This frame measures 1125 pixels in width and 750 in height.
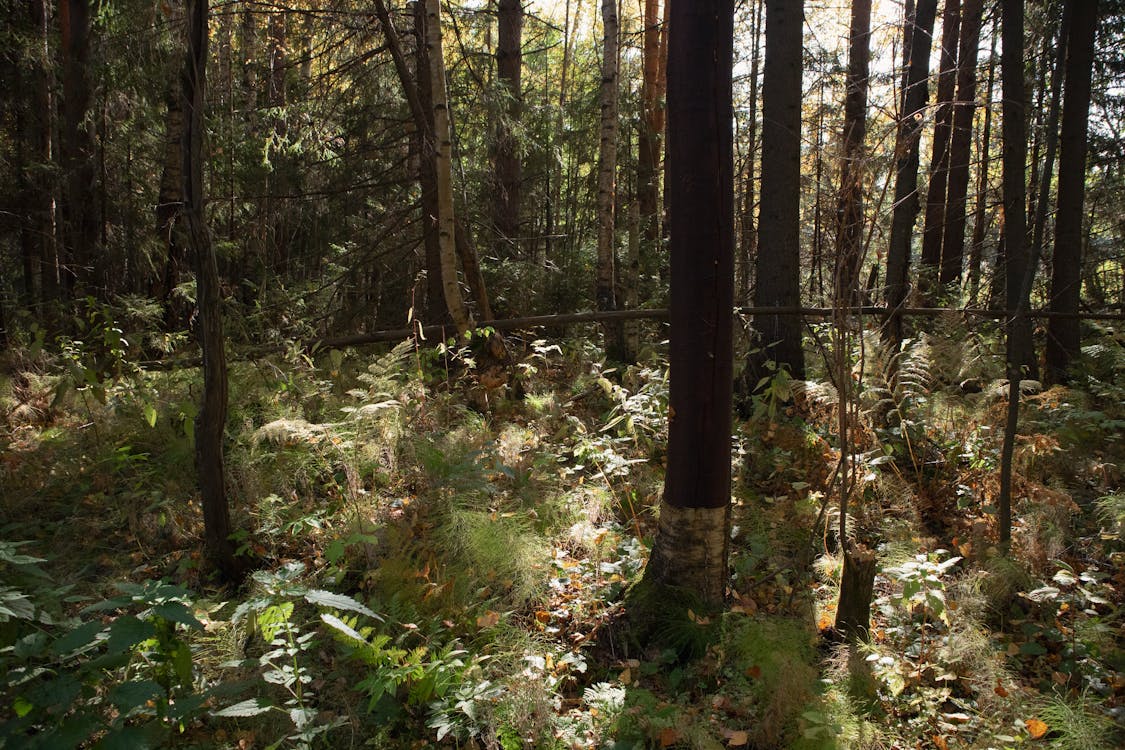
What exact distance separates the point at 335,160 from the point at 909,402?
24.7 ft


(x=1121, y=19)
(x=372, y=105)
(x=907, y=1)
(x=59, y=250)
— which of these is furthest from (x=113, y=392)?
(x=1121, y=19)

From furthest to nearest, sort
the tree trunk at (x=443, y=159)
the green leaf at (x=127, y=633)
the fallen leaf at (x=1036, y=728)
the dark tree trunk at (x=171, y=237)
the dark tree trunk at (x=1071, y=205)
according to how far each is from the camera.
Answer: the dark tree trunk at (x=171, y=237) < the dark tree trunk at (x=1071, y=205) < the tree trunk at (x=443, y=159) < the fallen leaf at (x=1036, y=728) < the green leaf at (x=127, y=633)

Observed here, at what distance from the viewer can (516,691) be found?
9.97 ft

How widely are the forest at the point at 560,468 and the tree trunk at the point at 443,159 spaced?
0.04 meters

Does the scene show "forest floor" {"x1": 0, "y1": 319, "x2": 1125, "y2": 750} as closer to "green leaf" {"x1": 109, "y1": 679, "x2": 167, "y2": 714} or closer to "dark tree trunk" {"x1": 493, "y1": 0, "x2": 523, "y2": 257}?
"green leaf" {"x1": 109, "y1": 679, "x2": 167, "y2": 714}

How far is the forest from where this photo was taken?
2998 mm

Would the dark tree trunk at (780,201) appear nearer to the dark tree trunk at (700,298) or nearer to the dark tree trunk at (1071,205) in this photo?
the dark tree trunk at (1071,205)

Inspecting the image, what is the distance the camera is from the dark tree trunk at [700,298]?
3182 mm

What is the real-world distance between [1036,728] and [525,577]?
2.61 metres

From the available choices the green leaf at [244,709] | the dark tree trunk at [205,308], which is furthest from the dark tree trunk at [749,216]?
the green leaf at [244,709]

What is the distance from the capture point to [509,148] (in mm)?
9086

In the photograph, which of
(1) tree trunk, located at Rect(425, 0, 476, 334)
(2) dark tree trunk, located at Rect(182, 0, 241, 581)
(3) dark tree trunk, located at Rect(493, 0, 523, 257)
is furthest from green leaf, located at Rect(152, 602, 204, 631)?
(3) dark tree trunk, located at Rect(493, 0, 523, 257)

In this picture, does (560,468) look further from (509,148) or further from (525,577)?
(509,148)

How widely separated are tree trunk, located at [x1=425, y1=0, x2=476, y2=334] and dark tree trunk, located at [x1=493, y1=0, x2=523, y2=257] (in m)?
2.60
